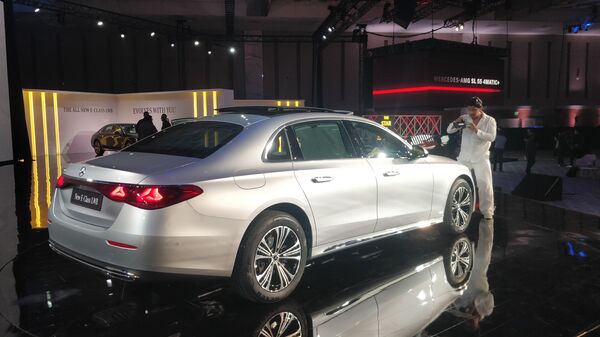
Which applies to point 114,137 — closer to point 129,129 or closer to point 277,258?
point 129,129

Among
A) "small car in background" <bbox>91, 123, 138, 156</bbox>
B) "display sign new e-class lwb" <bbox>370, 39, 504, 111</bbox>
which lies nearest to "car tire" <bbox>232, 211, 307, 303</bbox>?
"small car in background" <bbox>91, 123, 138, 156</bbox>

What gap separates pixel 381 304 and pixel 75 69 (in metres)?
26.0

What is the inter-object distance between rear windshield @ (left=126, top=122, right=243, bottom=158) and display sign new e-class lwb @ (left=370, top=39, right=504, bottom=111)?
17208mm

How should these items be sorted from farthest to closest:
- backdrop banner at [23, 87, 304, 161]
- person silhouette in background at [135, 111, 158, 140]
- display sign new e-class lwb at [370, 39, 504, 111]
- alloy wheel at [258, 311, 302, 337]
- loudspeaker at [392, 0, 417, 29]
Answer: display sign new e-class lwb at [370, 39, 504, 111] → backdrop banner at [23, 87, 304, 161] → loudspeaker at [392, 0, 417, 29] → person silhouette in background at [135, 111, 158, 140] → alloy wheel at [258, 311, 302, 337]

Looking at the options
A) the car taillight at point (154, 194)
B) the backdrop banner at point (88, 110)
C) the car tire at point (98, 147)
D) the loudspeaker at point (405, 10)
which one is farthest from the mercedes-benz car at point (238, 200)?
the car tire at point (98, 147)

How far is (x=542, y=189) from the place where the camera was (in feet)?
26.9

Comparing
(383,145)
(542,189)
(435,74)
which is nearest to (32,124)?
(435,74)

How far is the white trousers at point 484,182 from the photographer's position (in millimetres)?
6090

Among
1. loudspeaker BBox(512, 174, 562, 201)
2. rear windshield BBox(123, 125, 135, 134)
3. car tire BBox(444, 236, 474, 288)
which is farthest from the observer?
rear windshield BBox(123, 125, 135, 134)

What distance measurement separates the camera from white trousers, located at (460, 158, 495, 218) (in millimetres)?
6090

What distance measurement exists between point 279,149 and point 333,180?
518 millimetres

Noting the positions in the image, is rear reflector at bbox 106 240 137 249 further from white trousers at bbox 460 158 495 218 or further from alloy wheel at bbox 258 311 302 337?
white trousers at bbox 460 158 495 218

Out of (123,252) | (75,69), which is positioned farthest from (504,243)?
(75,69)

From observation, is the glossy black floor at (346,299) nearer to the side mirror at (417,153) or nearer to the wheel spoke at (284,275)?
the wheel spoke at (284,275)
